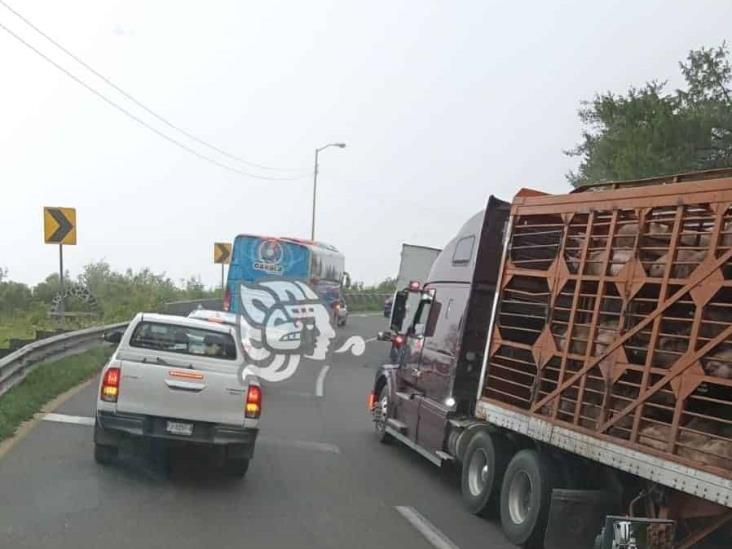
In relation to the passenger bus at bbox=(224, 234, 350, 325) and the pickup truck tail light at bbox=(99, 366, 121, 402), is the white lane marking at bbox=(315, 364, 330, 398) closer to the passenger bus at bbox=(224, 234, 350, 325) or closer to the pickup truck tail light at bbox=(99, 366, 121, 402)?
→ the passenger bus at bbox=(224, 234, 350, 325)

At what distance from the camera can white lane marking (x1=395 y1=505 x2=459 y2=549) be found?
7363mm

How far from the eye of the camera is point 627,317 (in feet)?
21.7

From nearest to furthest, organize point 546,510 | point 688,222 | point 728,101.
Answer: point 688,222, point 546,510, point 728,101

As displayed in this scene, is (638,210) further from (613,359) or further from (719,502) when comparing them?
(719,502)

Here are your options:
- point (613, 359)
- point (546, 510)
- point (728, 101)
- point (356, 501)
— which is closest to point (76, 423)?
point (356, 501)

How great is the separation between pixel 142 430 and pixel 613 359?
447 centimetres

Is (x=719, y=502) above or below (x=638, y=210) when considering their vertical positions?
below

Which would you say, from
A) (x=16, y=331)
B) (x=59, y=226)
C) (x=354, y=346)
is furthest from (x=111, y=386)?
(x=354, y=346)

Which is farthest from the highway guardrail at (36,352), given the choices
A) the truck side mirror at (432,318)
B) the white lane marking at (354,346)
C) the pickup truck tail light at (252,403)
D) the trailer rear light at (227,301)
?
the white lane marking at (354,346)

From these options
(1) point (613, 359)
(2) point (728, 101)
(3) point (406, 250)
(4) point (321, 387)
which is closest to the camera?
(1) point (613, 359)

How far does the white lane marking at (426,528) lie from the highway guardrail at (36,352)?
235 inches

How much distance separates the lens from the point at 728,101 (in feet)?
92.6

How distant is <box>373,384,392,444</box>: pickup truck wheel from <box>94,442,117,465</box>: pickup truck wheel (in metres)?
3.98

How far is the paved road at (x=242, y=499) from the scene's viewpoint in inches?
275
